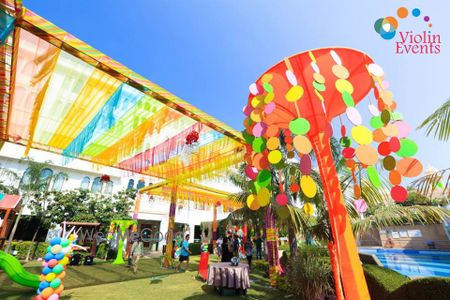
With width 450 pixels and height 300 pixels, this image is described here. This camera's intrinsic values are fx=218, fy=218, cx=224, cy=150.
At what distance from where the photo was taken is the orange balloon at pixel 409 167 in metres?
2.26

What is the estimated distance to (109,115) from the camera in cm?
449

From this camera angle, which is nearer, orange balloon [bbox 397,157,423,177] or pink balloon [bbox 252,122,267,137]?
orange balloon [bbox 397,157,423,177]

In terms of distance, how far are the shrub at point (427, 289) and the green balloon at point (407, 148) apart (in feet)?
7.92

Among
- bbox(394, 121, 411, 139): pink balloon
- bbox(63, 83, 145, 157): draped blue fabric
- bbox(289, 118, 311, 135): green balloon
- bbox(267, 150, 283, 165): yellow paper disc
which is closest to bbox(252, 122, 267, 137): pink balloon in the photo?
bbox(267, 150, 283, 165): yellow paper disc

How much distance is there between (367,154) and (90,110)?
196 inches

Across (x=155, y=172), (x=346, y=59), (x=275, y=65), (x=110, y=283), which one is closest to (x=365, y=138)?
(x=346, y=59)

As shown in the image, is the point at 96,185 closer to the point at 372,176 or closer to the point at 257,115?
the point at 257,115

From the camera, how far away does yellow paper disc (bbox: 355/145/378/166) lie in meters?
2.24

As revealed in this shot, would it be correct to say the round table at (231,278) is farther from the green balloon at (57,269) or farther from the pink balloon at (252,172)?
the pink balloon at (252,172)

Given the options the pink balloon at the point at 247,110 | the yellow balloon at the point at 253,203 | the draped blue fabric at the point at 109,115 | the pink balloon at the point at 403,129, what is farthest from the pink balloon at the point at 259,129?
the draped blue fabric at the point at 109,115

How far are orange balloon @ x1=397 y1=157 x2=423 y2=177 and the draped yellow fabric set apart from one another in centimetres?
418

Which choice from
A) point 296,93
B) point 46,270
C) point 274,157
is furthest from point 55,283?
point 296,93

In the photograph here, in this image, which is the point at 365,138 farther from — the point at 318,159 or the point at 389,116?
the point at 318,159

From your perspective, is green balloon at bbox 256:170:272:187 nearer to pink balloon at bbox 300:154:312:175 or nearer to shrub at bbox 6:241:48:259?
pink balloon at bbox 300:154:312:175
